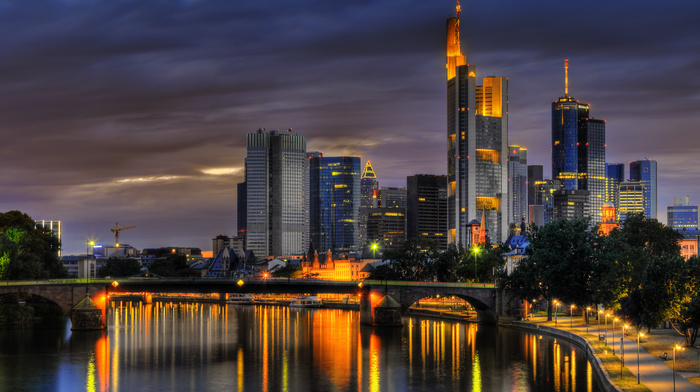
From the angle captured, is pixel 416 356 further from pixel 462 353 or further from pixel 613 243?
pixel 613 243

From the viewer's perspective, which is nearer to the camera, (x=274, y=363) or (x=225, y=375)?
(x=225, y=375)

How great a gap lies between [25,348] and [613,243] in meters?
87.5

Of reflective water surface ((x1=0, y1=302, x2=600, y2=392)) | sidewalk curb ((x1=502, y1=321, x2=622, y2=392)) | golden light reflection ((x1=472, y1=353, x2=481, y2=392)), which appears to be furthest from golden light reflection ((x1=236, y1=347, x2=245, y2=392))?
sidewalk curb ((x1=502, y1=321, x2=622, y2=392))

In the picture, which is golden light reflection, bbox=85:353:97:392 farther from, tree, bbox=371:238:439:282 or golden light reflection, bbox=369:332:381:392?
tree, bbox=371:238:439:282

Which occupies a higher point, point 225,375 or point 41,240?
point 41,240

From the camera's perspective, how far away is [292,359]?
102 metres

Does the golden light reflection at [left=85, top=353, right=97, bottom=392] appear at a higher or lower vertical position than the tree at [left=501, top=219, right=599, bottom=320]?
lower

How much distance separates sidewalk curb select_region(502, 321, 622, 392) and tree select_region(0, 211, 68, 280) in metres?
80.3

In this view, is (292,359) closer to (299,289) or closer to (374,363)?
(374,363)

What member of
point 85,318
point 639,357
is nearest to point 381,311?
point 85,318

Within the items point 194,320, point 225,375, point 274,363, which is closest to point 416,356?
point 274,363

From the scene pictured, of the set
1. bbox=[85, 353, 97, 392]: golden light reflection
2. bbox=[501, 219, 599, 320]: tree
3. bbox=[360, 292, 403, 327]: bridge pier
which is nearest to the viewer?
bbox=[85, 353, 97, 392]: golden light reflection

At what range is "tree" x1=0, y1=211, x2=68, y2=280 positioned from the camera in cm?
14050

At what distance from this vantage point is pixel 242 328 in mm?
143125
